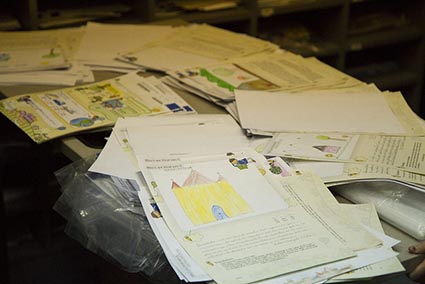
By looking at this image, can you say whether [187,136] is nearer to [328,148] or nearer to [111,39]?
[328,148]

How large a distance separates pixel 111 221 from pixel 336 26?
219cm

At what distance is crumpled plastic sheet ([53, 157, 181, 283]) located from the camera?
1008 millimetres

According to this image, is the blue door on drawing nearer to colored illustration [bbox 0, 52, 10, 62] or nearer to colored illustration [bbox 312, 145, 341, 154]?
colored illustration [bbox 312, 145, 341, 154]

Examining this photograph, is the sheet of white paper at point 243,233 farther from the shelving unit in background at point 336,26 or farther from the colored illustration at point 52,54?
the shelving unit in background at point 336,26

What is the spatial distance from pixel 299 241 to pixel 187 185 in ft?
0.79

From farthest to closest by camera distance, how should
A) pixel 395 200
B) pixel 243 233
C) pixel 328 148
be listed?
pixel 328 148 < pixel 395 200 < pixel 243 233

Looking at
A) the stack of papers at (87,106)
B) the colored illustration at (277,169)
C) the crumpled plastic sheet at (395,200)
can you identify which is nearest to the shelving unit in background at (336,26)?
the stack of papers at (87,106)

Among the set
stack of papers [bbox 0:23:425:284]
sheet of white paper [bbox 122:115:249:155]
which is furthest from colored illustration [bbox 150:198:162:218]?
sheet of white paper [bbox 122:115:249:155]

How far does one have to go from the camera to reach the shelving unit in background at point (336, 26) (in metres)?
2.56

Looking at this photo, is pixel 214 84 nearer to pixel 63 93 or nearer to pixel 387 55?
pixel 63 93

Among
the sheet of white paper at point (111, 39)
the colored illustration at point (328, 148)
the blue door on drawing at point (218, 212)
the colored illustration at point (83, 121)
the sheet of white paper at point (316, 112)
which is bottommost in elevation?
the blue door on drawing at point (218, 212)

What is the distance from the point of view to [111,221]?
110 centimetres

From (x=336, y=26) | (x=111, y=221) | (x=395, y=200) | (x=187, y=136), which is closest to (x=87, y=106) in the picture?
(x=187, y=136)

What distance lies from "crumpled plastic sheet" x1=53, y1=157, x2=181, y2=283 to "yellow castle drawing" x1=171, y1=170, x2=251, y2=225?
0.08m
